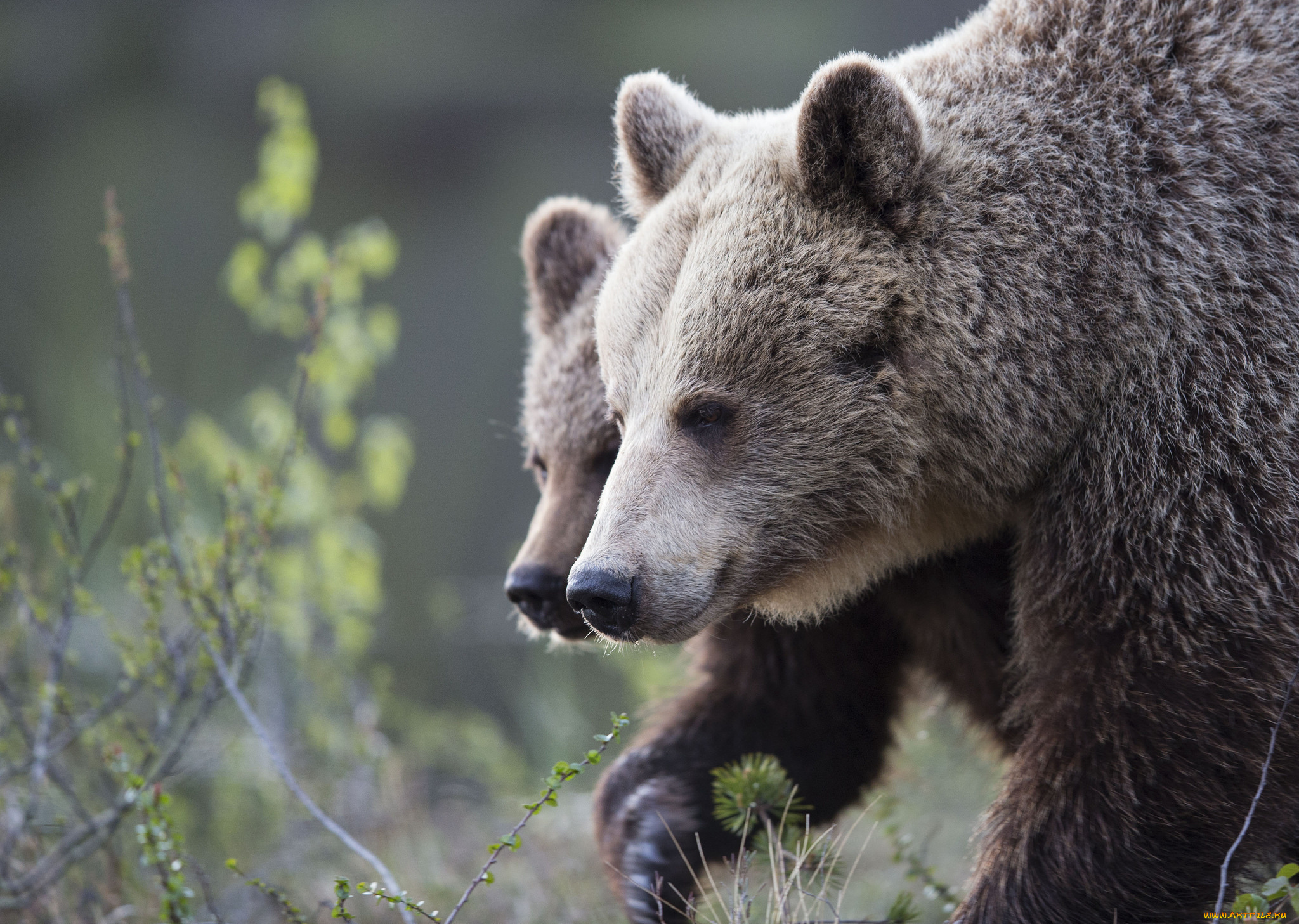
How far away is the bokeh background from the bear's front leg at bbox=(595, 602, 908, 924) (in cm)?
755

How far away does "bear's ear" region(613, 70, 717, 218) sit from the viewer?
320 cm

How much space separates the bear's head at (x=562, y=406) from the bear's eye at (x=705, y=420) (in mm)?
721

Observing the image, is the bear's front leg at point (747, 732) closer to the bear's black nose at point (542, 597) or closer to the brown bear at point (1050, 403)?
the bear's black nose at point (542, 597)

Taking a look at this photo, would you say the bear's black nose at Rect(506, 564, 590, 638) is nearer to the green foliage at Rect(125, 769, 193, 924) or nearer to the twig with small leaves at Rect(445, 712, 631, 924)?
the twig with small leaves at Rect(445, 712, 631, 924)

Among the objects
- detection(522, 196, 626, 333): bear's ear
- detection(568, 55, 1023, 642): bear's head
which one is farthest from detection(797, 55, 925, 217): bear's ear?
detection(522, 196, 626, 333): bear's ear

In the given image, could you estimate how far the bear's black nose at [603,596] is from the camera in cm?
251

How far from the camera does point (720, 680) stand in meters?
3.58

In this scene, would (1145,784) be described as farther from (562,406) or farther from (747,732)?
(562,406)

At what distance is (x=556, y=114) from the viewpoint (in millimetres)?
11555

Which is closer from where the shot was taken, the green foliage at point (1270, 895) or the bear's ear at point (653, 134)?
the green foliage at point (1270, 895)

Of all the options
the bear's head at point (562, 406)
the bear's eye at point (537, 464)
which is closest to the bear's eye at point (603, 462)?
the bear's head at point (562, 406)

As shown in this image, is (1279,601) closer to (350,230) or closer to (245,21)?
(350,230)

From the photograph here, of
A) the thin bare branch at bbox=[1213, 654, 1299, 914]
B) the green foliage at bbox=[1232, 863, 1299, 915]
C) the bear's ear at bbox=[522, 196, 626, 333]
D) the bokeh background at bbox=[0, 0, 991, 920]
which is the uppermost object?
the bokeh background at bbox=[0, 0, 991, 920]

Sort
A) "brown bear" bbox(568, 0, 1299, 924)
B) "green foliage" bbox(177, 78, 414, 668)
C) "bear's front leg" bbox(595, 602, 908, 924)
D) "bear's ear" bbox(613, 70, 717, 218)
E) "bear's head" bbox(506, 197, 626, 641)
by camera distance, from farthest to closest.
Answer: "green foliage" bbox(177, 78, 414, 668), "bear's front leg" bbox(595, 602, 908, 924), "bear's head" bbox(506, 197, 626, 641), "bear's ear" bbox(613, 70, 717, 218), "brown bear" bbox(568, 0, 1299, 924)
